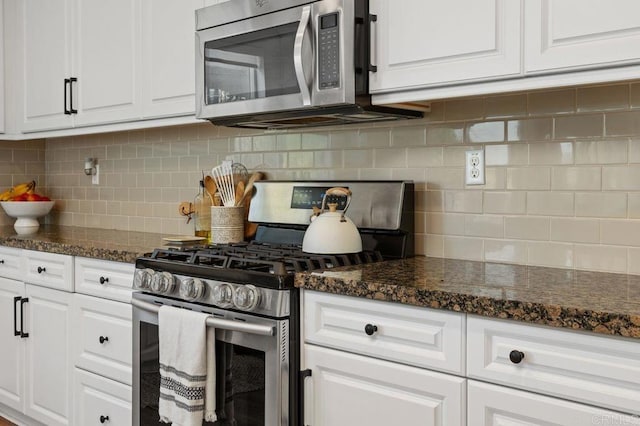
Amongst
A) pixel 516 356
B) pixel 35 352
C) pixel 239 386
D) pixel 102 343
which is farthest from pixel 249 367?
pixel 35 352

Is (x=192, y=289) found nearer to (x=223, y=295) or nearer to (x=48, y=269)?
(x=223, y=295)

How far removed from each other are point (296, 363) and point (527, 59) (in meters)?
1.02

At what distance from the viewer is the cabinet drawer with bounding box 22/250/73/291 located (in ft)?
9.17

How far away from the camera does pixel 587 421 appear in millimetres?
1361

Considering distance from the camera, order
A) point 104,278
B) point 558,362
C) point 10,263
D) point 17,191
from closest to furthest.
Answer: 1. point 558,362
2. point 104,278
3. point 10,263
4. point 17,191

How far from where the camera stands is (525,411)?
145cm

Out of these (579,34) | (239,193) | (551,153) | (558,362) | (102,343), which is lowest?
(102,343)

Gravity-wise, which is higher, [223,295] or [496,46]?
[496,46]

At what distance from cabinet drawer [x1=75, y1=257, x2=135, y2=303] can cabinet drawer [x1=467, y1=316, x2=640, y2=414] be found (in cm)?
146

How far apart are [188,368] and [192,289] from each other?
0.24 metres

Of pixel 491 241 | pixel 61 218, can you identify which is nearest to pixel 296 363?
pixel 491 241

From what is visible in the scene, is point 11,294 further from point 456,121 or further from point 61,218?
point 456,121

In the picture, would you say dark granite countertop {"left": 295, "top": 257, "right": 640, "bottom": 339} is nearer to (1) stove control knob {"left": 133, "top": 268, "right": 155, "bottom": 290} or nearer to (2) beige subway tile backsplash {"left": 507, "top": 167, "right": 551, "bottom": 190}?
Answer: (2) beige subway tile backsplash {"left": 507, "top": 167, "right": 551, "bottom": 190}

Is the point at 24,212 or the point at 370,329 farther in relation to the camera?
the point at 24,212
